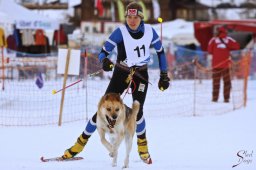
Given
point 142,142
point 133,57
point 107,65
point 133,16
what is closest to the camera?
point 107,65

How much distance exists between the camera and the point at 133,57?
5.73m

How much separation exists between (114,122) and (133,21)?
1.05 meters

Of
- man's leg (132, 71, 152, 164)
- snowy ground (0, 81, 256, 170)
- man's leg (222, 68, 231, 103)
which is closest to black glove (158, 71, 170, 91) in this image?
man's leg (132, 71, 152, 164)

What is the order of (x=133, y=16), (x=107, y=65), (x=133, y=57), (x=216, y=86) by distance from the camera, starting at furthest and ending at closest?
1. (x=216, y=86)
2. (x=133, y=57)
3. (x=133, y=16)
4. (x=107, y=65)

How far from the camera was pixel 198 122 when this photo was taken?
32.6ft

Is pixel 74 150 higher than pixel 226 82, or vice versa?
pixel 74 150

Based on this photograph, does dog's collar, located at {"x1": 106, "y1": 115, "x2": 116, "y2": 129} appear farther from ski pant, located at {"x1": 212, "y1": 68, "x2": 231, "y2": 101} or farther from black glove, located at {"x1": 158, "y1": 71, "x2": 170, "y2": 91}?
ski pant, located at {"x1": 212, "y1": 68, "x2": 231, "y2": 101}

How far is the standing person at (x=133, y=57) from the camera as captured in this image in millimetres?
5633

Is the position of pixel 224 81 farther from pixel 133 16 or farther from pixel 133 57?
pixel 133 16

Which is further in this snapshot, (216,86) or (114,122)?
(216,86)

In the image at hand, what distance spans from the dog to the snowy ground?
0.93ft

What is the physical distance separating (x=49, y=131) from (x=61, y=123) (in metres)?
0.89

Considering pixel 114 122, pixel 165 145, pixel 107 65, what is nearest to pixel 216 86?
pixel 165 145

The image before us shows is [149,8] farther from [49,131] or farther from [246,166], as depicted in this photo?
[246,166]
